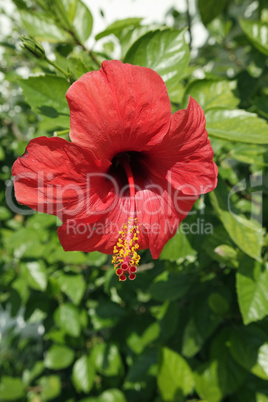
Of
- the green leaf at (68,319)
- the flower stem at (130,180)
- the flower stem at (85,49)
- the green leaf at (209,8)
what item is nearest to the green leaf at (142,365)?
Answer: the green leaf at (68,319)

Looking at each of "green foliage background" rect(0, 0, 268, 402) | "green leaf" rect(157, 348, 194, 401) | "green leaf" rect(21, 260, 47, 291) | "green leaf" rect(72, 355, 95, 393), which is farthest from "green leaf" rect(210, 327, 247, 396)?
"green leaf" rect(21, 260, 47, 291)

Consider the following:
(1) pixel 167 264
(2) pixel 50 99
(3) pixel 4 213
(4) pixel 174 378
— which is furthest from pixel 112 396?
(2) pixel 50 99

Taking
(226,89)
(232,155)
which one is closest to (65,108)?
(226,89)

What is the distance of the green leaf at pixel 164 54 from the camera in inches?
37.3

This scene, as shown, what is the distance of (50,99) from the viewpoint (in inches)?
37.5

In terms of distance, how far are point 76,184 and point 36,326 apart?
293 centimetres

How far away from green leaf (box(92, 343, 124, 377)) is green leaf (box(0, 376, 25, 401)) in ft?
2.49

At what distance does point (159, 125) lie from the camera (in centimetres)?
76

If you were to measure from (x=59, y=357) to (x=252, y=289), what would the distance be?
4.53 ft

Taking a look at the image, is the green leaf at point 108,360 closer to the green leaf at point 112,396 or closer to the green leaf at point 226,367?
the green leaf at point 112,396

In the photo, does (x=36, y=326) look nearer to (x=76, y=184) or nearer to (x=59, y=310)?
(x=59, y=310)

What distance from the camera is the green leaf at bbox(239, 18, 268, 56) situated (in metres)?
1.20

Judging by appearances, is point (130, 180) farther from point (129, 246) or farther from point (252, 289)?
point (252, 289)

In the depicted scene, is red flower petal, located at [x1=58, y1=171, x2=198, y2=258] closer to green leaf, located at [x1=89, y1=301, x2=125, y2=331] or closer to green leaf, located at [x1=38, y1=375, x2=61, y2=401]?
green leaf, located at [x1=89, y1=301, x2=125, y2=331]
